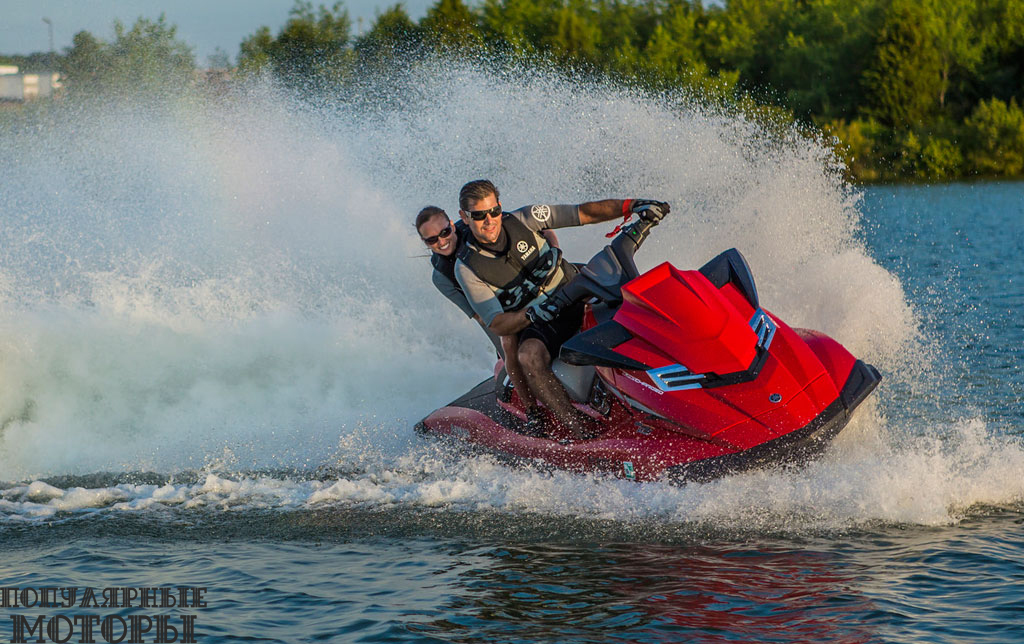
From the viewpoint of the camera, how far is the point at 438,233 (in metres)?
5.43

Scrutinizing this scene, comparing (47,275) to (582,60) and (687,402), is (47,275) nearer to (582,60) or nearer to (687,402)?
(687,402)

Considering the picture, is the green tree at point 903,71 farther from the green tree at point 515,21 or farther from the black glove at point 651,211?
the black glove at point 651,211

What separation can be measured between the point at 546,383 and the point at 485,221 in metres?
0.80

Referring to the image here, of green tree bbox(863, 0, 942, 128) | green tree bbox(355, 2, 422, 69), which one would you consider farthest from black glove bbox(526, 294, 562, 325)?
green tree bbox(863, 0, 942, 128)

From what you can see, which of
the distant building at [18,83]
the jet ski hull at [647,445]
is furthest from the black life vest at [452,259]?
the distant building at [18,83]

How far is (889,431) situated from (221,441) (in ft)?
12.6

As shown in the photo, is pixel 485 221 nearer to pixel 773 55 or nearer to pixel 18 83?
pixel 773 55

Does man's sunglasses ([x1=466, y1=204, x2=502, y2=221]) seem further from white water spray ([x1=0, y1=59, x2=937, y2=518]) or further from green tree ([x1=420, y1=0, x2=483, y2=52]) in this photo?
green tree ([x1=420, y1=0, x2=483, y2=52])

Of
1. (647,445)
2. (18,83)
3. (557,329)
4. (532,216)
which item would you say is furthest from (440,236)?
(18,83)

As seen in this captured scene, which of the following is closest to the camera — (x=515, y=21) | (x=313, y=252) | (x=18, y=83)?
(x=313, y=252)

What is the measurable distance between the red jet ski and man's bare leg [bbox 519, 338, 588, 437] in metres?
0.05

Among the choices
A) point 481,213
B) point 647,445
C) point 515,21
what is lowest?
point 647,445

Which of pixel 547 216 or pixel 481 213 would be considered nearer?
pixel 481 213

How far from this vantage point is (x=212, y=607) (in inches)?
172
